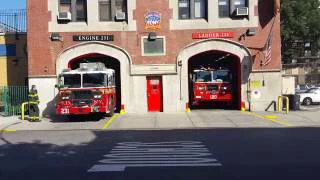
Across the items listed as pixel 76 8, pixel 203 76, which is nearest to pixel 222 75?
pixel 203 76

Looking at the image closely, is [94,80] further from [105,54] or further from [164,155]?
[164,155]

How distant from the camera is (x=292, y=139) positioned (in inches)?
695

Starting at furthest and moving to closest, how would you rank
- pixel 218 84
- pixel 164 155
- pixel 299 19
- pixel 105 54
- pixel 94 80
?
1. pixel 299 19
2. pixel 218 84
3. pixel 105 54
4. pixel 94 80
5. pixel 164 155

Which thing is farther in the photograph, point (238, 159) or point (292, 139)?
point (292, 139)

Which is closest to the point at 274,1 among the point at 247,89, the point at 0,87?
the point at 247,89

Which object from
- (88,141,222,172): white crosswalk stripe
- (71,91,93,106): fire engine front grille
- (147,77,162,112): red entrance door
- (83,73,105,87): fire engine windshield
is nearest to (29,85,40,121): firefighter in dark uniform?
(71,91,93,106): fire engine front grille

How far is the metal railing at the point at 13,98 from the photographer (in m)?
30.7

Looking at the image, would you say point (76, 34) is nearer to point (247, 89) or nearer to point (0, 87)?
point (0, 87)

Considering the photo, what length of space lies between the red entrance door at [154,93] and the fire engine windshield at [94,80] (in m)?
5.46

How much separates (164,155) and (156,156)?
0.24 meters

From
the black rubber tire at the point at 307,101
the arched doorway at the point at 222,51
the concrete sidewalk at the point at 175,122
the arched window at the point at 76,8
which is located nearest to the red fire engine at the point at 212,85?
the arched doorway at the point at 222,51

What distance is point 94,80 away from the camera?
2627 cm

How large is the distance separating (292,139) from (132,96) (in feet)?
48.2

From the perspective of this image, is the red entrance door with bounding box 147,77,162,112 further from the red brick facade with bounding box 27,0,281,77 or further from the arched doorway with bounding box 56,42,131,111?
the arched doorway with bounding box 56,42,131,111
